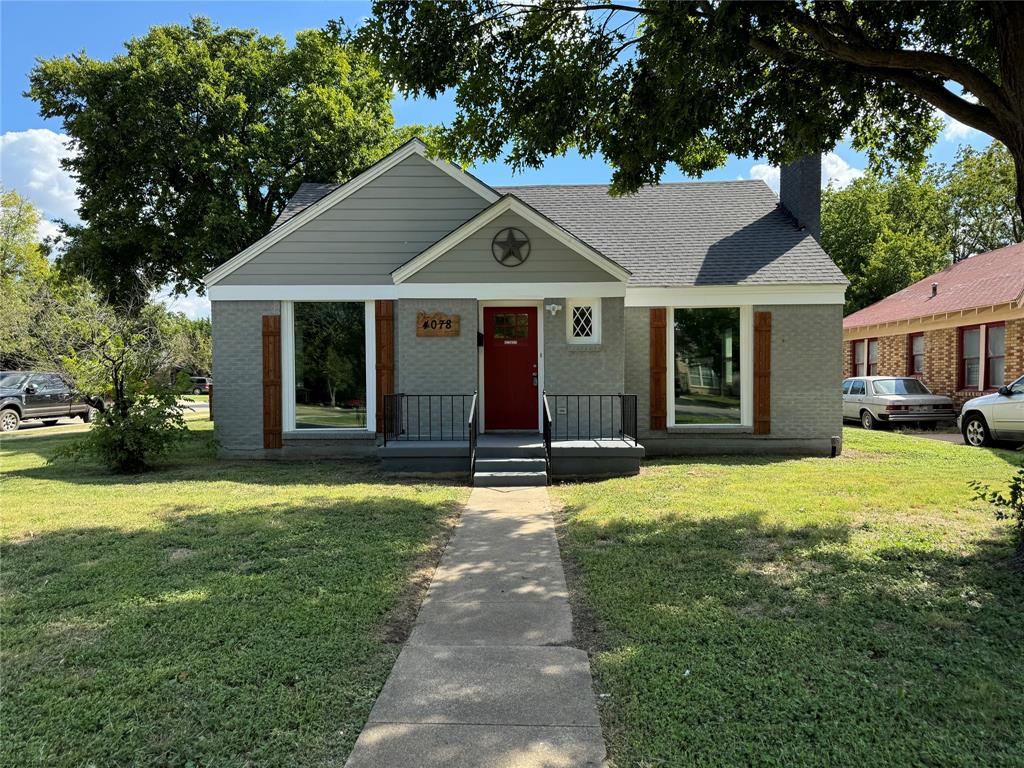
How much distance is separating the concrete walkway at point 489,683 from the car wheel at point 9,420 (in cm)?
1978

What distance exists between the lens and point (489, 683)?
3.32 metres

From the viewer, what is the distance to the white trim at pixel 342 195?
11219 mm

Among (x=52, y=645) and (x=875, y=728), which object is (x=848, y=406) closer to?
(x=875, y=728)

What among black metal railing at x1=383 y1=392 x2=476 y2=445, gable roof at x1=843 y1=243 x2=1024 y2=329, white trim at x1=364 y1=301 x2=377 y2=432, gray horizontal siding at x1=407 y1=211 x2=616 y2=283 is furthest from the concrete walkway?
gable roof at x1=843 y1=243 x2=1024 y2=329

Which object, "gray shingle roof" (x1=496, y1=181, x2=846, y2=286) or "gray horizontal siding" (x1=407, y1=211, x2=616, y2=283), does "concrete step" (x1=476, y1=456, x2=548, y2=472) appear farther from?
"gray shingle roof" (x1=496, y1=181, x2=846, y2=286)

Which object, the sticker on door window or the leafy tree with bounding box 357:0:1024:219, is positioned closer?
the leafy tree with bounding box 357:0:1024:219

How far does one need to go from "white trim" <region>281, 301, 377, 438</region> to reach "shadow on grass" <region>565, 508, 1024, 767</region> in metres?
6.74

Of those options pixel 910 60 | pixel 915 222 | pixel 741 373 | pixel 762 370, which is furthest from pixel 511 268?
pixel 915 222

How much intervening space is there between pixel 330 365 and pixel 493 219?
13.7 ft

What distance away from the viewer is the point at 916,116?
8047 millimetres

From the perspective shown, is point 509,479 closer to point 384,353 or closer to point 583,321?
point 583,321

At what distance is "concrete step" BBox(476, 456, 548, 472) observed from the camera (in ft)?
30.4

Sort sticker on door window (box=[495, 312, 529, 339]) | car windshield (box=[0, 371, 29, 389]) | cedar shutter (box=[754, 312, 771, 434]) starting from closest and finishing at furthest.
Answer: sticker on door window (box=[495, 312, 529, 339]) < cedar shutter (box=[754, 312, 771, 434]) < car windshield (box=[0, 371, 29, 389])

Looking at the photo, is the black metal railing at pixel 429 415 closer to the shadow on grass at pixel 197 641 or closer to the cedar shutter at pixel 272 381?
the cedar shutter at pixel 272 381
